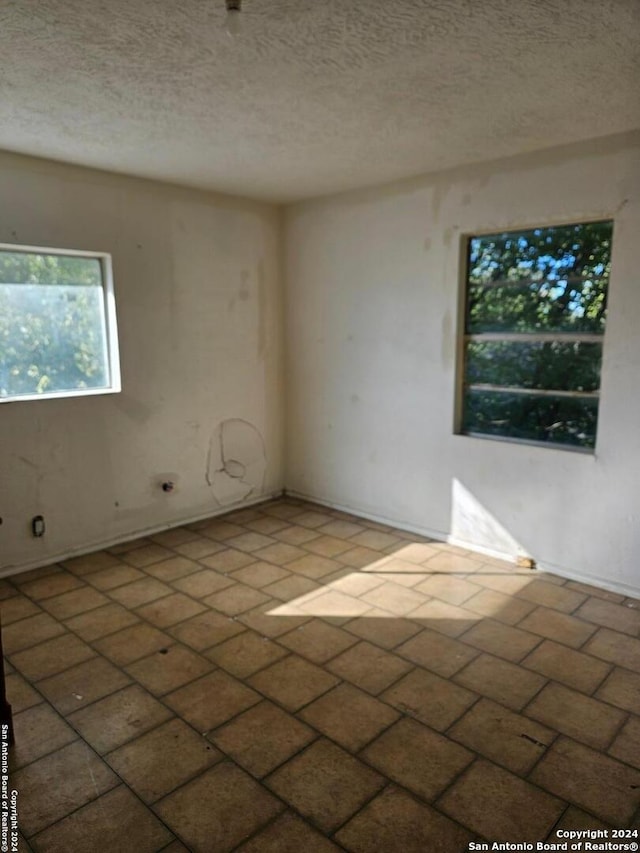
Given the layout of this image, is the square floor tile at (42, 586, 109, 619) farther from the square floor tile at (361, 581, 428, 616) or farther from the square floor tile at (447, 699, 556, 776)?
the square floor tile at (447, 699, 556, 776)

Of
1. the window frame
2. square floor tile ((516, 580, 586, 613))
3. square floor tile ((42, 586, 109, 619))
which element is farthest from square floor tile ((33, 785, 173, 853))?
the window frame

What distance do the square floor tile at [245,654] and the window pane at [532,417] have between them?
76.2 inches

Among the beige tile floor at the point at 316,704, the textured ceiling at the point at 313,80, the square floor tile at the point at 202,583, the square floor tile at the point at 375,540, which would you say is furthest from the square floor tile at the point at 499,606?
the textured ceiling at the point at 313,80

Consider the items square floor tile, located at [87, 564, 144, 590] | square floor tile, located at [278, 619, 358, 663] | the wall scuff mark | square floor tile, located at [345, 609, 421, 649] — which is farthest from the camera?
the wall scuff mark

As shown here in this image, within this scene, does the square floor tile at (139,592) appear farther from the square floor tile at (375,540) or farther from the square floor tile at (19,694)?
the square floor tile at (375,540)

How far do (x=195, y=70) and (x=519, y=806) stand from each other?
274 centimetres

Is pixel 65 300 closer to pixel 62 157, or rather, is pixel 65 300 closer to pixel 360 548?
pixel 62 157

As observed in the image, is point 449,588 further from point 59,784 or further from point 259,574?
point 59,784

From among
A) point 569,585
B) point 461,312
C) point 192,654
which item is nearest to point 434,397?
point 461,312

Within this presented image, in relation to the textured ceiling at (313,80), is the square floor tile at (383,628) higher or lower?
lower

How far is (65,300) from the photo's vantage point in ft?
11.6

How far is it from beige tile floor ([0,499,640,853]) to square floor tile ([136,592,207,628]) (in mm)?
13

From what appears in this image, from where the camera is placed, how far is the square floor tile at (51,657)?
2473mm

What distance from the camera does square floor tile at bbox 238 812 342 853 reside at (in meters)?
1.62
